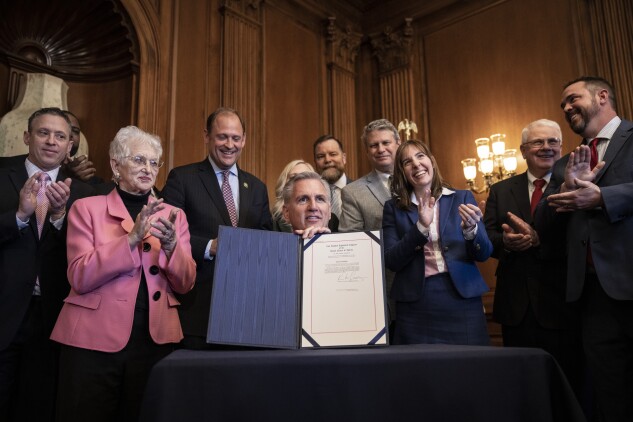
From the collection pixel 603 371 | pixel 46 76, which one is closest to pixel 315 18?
pixel 46 76

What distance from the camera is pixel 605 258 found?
2164mm

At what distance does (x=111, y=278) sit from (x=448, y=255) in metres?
1.32

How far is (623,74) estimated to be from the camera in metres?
5.12

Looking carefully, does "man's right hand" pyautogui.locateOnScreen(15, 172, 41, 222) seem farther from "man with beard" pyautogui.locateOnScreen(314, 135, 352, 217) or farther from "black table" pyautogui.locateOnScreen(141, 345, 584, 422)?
"man with beard" pyautogui.locateOnScreen(314, 135, 352, 217)

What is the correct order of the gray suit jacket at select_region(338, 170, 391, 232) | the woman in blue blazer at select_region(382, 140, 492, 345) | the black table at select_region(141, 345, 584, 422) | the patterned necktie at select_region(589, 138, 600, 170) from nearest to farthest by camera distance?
the black table at select_region(141, 345, 584, 422)
the woman in blue blazer at select_region(382, 140, 492, 345)
the patterned necktie at select_region(589, 138, 600, 170)
the gray suit jacket at select_region(338, 170, 391, 232)

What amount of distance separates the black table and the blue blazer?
0.97 meters

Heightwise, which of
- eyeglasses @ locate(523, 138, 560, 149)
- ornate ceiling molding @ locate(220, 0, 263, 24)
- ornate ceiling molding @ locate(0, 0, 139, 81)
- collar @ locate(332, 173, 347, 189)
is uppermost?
ornate ceiling molding @ locate(220, 0, 263, 24)

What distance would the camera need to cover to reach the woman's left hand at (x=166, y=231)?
179 cm

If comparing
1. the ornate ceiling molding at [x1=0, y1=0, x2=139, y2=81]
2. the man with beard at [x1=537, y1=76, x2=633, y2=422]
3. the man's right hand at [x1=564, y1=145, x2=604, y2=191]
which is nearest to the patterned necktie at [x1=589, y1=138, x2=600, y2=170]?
the man with beard at [x1=537, y1=76, x2=633, y2=422]

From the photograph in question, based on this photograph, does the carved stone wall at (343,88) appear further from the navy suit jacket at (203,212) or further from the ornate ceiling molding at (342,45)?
the navy suit jacket at (203,212)

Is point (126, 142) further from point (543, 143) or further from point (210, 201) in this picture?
point (543, 143)

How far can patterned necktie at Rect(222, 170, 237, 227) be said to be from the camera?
254cm

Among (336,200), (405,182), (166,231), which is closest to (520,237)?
(405,182)

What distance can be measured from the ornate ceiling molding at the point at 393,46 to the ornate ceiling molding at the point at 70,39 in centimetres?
334
